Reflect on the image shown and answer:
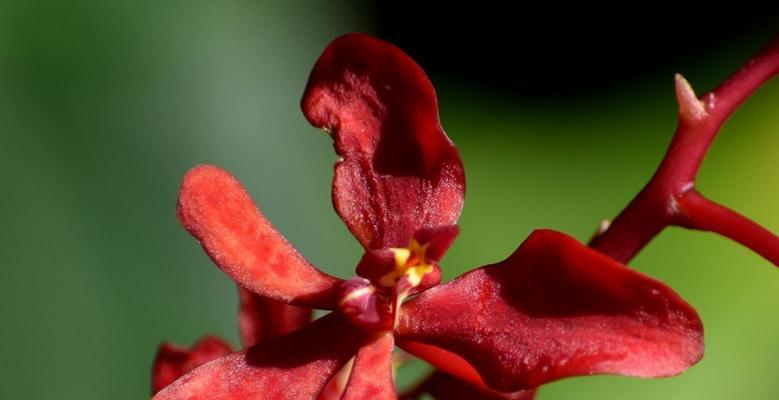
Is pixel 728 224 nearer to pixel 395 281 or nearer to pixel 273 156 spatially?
pixel 395 281

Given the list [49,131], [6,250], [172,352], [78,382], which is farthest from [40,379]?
[172,352]

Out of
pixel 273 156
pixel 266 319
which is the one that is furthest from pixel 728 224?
pixel 273 156

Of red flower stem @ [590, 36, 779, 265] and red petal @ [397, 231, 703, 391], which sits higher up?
red flower stem @ [590, 36, 779, 265]

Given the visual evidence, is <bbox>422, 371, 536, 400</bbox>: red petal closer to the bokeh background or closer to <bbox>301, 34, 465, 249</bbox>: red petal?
<bbox>301, 34, 465, 249</bbox>: red petal

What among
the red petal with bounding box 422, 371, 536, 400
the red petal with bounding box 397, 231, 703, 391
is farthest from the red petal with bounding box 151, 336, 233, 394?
the red petal with bounding box 397, 231, 703, 391

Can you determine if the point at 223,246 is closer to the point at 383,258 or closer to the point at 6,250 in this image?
the point at 383,258

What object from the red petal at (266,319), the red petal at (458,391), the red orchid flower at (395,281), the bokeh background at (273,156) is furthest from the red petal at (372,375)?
the bokeh background at (273,156)
